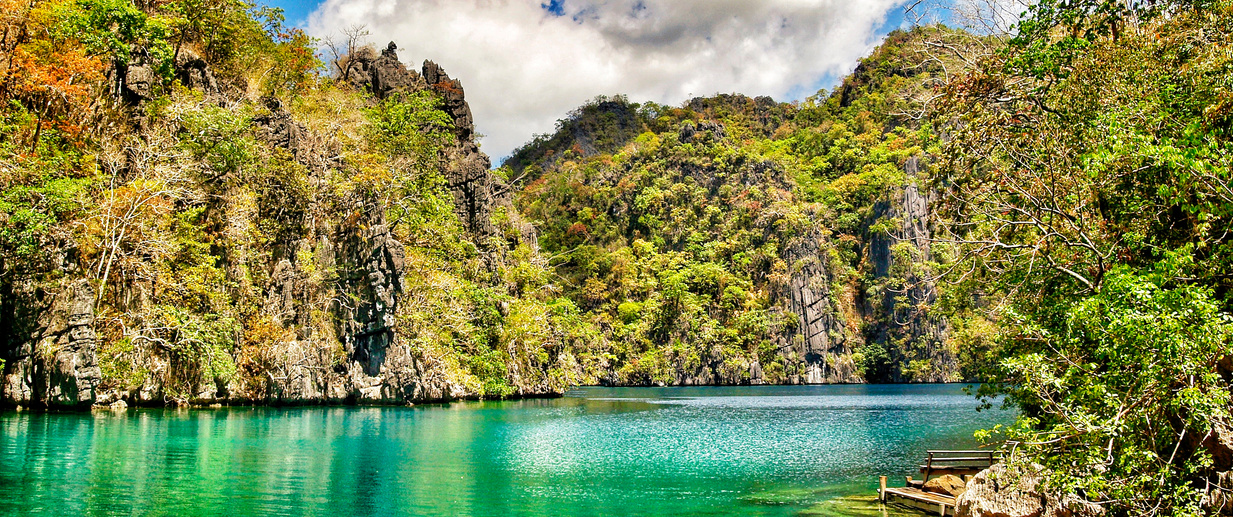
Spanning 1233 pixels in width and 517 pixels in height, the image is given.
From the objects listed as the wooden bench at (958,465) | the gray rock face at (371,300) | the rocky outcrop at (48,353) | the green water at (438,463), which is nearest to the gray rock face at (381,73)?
the gray rock face at (371,300)

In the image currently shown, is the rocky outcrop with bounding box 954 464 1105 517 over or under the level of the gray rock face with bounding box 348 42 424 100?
under

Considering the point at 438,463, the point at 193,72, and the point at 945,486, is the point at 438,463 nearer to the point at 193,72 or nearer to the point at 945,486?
the point at 945,486

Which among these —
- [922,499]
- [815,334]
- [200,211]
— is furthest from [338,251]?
[815,334]

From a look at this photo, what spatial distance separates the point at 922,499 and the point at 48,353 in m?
27.3

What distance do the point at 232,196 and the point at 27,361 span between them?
1155 centimetres

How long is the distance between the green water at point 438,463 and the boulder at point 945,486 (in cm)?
136

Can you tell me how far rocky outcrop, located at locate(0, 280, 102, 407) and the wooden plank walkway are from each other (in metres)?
25.9

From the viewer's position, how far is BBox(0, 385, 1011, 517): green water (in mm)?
13266

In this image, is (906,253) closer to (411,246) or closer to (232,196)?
(411,246)

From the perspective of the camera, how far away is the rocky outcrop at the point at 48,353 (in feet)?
83.7

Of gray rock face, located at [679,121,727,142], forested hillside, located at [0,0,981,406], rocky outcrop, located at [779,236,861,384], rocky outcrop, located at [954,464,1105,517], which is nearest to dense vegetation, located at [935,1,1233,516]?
rocky outcrop, located at [954,464,1105,517]

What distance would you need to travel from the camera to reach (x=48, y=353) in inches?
1006

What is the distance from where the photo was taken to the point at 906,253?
265 feet

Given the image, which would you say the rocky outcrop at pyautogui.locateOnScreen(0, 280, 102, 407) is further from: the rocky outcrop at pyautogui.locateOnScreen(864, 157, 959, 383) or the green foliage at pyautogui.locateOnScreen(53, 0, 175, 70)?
the rocky outcrop at pyautogui.locateOnScreen(864, 157, 959, 383)
